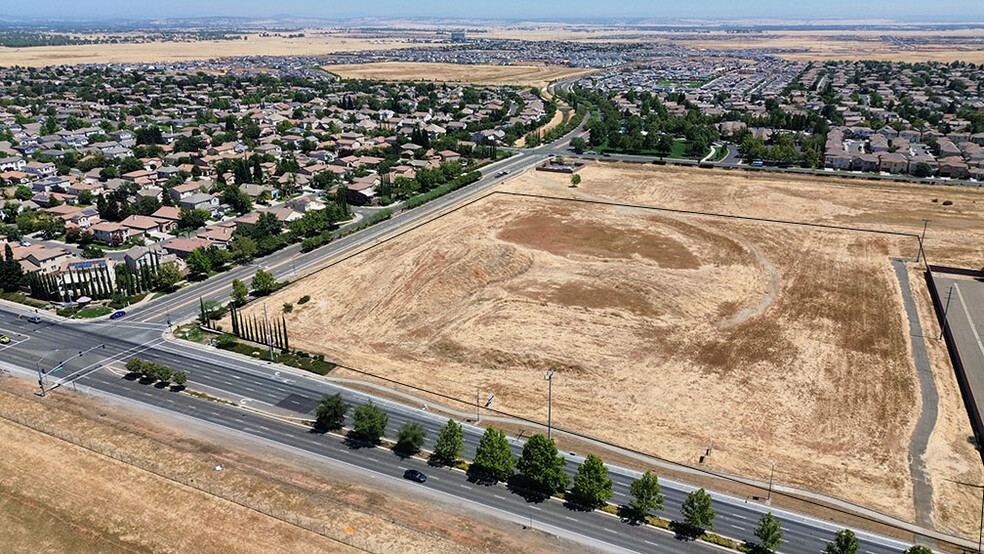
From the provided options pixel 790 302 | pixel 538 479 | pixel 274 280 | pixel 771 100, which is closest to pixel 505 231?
pixel 274 280

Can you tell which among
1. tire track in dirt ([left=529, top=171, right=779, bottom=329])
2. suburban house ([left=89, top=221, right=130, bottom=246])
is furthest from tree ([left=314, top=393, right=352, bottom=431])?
suburban house ([left=89, top=221, right=130, bottom=246])

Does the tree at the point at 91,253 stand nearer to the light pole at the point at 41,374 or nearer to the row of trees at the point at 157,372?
the light pole at the point at 41,374

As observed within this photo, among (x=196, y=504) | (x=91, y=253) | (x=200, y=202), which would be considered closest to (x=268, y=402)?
(x=196, y=504)

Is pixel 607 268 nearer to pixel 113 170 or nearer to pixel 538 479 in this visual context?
pixel 538 479

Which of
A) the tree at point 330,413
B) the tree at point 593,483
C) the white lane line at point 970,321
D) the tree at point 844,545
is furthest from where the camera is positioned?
the white lane line at point 970,321

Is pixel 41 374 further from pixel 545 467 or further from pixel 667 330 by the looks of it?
pixel 667 330

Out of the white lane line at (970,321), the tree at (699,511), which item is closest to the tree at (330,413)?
the tree at (699,511)
